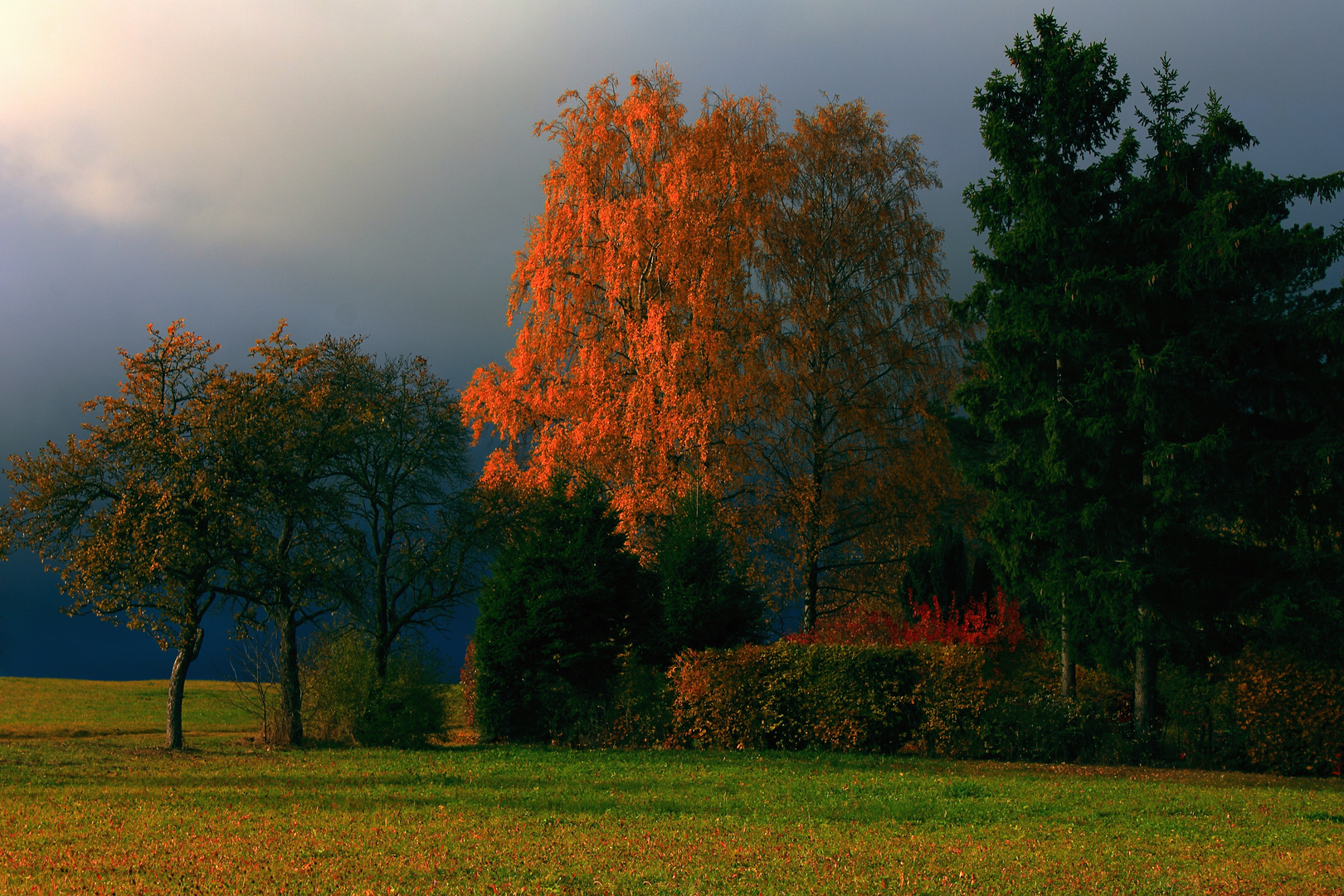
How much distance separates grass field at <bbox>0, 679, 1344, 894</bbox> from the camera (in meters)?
7.23

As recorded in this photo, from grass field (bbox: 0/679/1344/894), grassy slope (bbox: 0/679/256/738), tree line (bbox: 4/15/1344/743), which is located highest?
tree line (bbox: 4/15/1344/743)

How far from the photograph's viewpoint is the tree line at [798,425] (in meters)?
15.3

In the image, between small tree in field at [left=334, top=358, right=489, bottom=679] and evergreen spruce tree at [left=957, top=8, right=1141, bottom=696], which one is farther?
small tree in field at [left=334, top=358, right=489, bottom=679]

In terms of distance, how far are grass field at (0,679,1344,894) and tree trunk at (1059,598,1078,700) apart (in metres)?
2.49

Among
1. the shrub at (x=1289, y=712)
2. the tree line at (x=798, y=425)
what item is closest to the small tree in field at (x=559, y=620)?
the tree line at (x=798, y=425)

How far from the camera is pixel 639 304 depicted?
22.1 meters

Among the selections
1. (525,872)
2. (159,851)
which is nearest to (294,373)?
(159,851)

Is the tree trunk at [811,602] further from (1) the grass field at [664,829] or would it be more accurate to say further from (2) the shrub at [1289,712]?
(2) the shrub at [1289,712]

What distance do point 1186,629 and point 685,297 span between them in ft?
38.3

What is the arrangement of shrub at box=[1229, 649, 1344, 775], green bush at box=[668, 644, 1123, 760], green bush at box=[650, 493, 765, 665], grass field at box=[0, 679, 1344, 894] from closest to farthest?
grass field at box=[0, 679, 1344, 894], shrub at box=[1229, 649, 1344, 775], green bush at box=[668, 644, 1123, 760], green bush at box=[650, 493, 765, 665]

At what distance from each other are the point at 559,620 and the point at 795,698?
479 centimetres

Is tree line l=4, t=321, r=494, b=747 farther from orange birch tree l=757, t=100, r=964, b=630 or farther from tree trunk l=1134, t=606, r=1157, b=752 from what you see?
tree trunk l=1134, t=606, r=1157, b=752

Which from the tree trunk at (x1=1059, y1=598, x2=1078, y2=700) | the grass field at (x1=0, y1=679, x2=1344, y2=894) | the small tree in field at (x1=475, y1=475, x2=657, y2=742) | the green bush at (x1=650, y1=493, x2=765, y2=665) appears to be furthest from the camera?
the small tree in field at (x1=475, y1=475, x2=657, y2=742)

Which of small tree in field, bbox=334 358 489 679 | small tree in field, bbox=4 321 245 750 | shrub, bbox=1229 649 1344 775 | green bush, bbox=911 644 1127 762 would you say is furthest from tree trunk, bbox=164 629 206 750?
shrub, bbox=1229 649 1344 775
